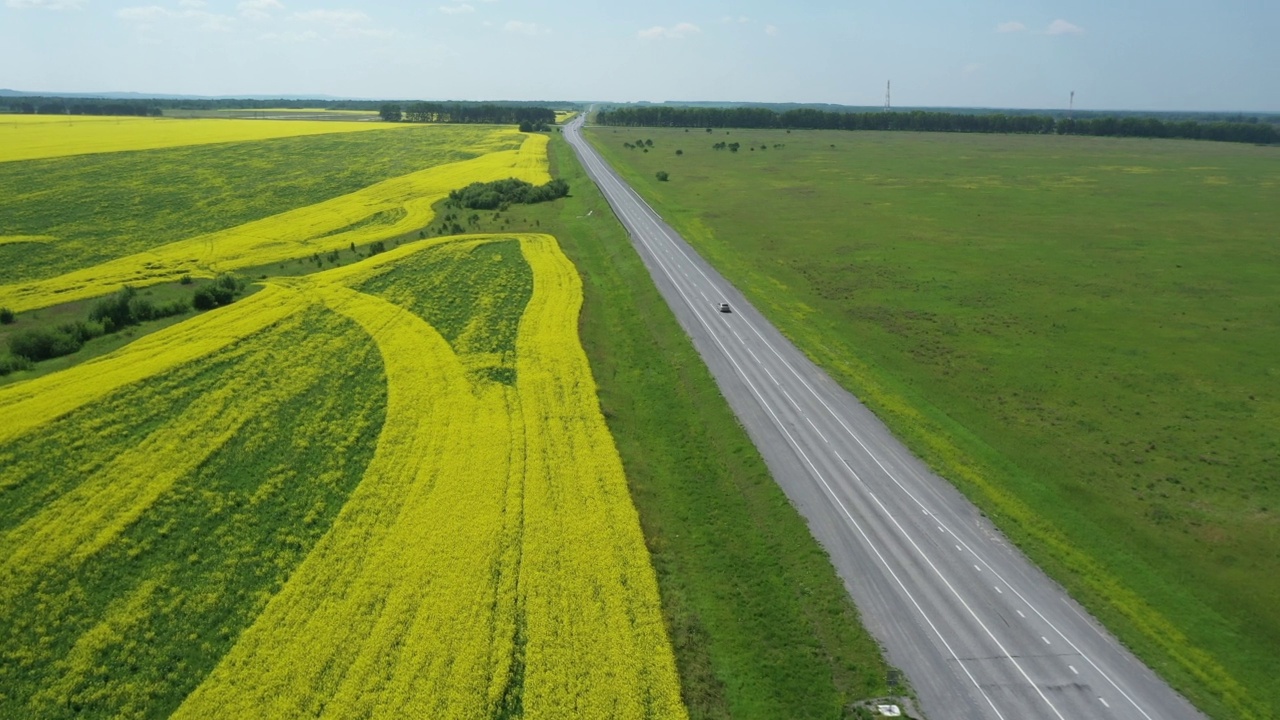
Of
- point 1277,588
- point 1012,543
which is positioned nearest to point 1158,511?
point 1277,588

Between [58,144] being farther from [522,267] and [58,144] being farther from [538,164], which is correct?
[522,267]

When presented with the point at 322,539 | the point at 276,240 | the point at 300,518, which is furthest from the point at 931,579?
the point at 276,240

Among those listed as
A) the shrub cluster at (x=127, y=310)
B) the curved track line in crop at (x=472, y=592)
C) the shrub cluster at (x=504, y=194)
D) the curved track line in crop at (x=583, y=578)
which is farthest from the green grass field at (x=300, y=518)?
the shrub cluster at (x=504, y=194)

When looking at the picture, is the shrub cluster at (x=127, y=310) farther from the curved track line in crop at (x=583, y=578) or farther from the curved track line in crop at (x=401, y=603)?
the curved track line in crop at (x=583, y=578)

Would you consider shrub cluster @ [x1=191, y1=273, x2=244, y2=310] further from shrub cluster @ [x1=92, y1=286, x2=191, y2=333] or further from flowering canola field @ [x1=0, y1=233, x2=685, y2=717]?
flowering canola field @ [x1=0, y1=233, x2=685, y2=717]

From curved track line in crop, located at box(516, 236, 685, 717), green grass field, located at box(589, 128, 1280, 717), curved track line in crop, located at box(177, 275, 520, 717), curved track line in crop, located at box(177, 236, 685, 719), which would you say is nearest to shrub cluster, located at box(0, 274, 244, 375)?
curved track line in crop, located at box(177, 236, 685, 719)

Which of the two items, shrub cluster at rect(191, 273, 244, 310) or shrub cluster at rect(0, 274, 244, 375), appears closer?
shrub cluster at rect(0, 274, 244, 375)
